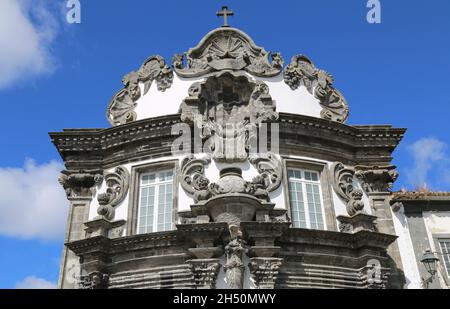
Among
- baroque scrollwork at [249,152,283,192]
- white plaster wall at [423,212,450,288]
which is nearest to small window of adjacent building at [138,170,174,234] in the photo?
baroque scrollwork at [249,152,283,192]

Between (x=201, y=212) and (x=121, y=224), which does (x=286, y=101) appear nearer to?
(x=201, y=212)

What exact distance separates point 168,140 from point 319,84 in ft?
18.6

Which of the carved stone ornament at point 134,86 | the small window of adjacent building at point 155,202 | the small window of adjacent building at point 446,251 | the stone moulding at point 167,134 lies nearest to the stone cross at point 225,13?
the carved stone ornament at point 134,86

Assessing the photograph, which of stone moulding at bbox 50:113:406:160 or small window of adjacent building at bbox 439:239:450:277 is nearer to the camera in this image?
small window of adjacent building at bbox 439:239:450:277

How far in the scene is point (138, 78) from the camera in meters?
17.0

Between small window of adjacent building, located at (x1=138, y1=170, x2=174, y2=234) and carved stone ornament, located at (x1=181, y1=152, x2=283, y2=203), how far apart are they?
2.23 ft

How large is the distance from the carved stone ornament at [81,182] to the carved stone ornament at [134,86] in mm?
2014

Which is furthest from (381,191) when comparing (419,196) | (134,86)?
(134,86)

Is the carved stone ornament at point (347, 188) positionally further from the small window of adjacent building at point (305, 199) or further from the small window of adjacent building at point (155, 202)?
the small window of adjacent building at point (155, 202)

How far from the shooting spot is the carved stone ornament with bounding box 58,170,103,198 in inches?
603

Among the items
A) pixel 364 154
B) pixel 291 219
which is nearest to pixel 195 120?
pixel 291 219

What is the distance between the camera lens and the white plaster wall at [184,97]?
1605cm

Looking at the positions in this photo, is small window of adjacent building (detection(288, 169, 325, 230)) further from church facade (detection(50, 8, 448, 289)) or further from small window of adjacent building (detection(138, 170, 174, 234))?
small window of adjacent building (detection(138, 170, 174, 234))
